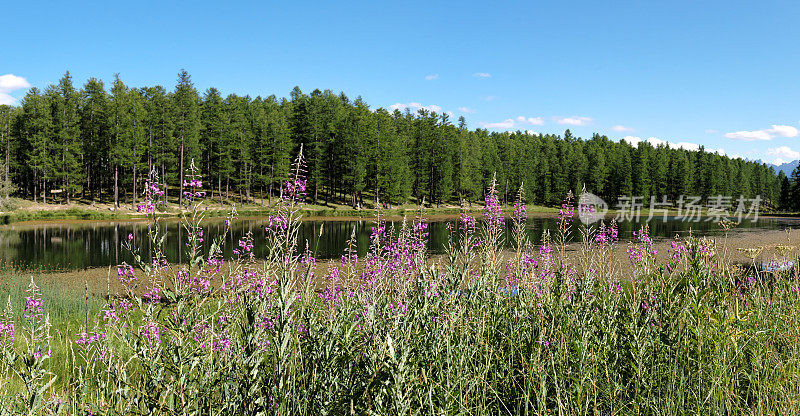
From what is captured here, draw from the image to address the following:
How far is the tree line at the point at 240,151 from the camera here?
52.2 m

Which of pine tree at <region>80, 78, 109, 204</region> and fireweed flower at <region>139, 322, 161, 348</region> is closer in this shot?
fireweed flower at <region>139, 322, 161, 348</region>

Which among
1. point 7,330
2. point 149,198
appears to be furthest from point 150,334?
point 7,330

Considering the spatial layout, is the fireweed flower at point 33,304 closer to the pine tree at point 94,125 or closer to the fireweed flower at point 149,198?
the fireweed flower at point 149,198

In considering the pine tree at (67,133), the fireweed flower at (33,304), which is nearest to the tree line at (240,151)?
the pine tree at (67,133)

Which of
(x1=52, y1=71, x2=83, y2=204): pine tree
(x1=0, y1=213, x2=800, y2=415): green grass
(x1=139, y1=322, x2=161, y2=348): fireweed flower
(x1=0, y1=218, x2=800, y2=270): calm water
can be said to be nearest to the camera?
(x1=0, y1=213, x2=800, y2=415): green grass

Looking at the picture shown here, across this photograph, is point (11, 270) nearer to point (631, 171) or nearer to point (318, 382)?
point (318, 382)

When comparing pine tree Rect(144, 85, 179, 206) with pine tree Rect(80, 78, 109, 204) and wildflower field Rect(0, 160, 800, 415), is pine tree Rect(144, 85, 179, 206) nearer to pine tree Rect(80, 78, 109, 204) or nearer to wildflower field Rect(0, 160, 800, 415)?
pine tree Rect(80, 78, 109, 204)

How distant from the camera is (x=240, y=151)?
6050 centimetres

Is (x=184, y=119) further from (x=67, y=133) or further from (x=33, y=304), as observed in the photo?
(x=33, y=304)

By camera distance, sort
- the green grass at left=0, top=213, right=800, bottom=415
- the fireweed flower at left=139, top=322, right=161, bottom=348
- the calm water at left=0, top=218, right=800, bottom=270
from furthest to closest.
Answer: the calm water at left=0, top=218, right=800, bottom=270 → the fireweed flower at left=139, top=322, right=161, bottom=348 → the green grass at left=0, top=213, right=800, bottom=415

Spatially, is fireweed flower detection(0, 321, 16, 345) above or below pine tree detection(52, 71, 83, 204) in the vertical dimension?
below

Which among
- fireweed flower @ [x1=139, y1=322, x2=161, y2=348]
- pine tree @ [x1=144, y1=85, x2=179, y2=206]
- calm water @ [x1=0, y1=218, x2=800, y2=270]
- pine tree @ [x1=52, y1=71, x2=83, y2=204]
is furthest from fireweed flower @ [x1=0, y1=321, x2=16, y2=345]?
pine tree @ [x1=52, y1=71, x2=83, y2=204]

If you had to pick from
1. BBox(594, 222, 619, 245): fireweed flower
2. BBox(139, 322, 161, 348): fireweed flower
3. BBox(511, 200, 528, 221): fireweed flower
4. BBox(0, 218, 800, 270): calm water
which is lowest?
BBox(0, 218, 800, 270): calm water

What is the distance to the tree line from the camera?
52.2 meters
